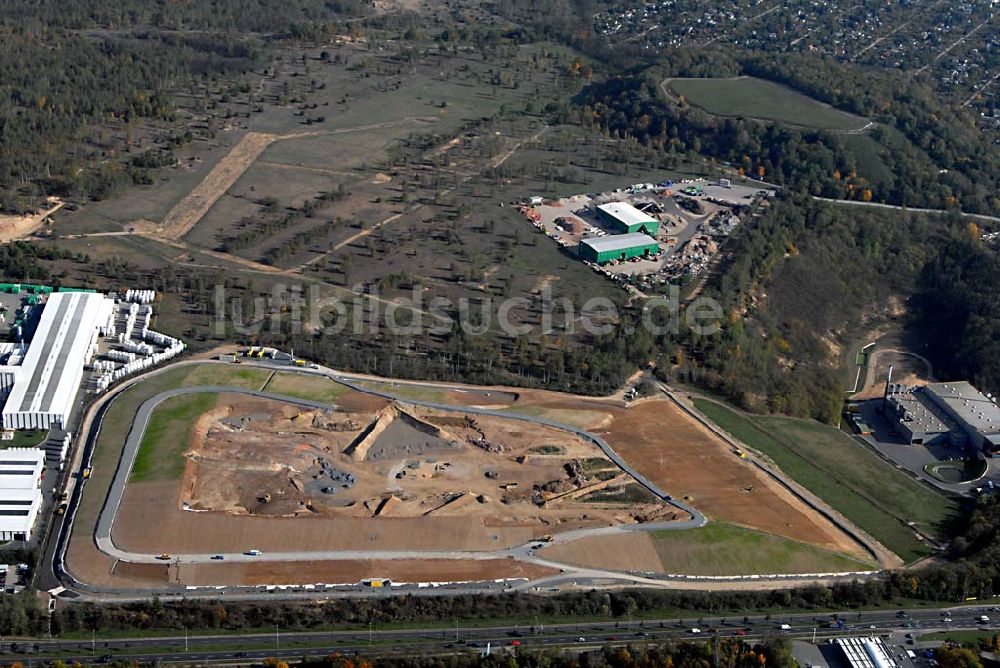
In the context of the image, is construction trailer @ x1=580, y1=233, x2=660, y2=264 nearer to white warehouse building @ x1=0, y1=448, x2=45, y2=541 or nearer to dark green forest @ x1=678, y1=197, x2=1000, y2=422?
dark green forest @ x1=678, y1=197, x2=1000, y2=422

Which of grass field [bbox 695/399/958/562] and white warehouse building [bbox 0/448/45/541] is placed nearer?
white warehouse building [bbox 0/448/45/541]

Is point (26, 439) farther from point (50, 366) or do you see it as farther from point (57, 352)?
point (57, 352)

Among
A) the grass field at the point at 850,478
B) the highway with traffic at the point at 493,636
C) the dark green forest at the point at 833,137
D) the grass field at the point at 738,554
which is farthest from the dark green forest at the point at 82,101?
the grass field at the point at 738,554

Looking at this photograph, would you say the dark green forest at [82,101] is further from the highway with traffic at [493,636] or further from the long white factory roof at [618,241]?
the highway with traffic at [493,636]

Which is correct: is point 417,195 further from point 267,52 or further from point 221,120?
point 267,52

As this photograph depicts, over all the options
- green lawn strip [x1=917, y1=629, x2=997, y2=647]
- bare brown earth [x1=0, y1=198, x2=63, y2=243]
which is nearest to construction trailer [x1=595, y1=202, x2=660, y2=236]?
bare brown earth [x1=0, y1=198, x2=63, y2=243]

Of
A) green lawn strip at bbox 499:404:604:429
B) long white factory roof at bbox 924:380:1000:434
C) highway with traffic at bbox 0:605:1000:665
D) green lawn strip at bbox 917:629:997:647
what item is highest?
long white factory roof at bbox 924:380:1000:434
